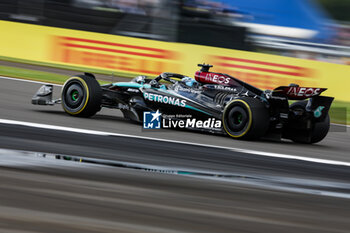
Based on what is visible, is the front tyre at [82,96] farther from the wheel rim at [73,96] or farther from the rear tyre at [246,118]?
the rear tyre at [246,118]

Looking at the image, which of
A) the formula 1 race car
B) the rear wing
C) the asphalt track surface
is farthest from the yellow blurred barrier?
the asphalt track surface

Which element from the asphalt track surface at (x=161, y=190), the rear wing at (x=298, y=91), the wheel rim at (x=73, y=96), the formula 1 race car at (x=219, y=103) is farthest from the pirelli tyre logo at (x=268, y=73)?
the asphalt track surface at (x=161, y=190)

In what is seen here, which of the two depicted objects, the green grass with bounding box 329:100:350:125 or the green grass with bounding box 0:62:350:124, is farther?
the green grass with bounding box 0:62:350:124

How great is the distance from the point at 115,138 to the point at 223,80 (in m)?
2.10

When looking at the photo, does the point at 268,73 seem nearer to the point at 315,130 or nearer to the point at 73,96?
the point at 315,130

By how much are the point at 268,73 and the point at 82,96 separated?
716cm

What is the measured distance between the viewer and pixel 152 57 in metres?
16.2

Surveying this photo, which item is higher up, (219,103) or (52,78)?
(52,78)

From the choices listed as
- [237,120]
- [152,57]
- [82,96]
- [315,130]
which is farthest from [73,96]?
[152,57]

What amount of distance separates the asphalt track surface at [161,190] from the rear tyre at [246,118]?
0.22 metres

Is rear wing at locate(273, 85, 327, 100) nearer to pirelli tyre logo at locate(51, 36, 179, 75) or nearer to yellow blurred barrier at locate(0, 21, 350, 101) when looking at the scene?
yellow blurred barrier at locate(0, 21, 350, 101)

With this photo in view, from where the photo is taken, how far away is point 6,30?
57.0 feet

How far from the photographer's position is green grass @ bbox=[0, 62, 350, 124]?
13180mm

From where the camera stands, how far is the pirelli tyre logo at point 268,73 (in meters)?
14.9
